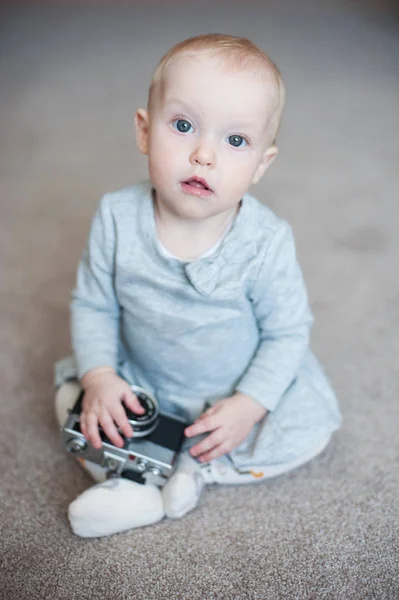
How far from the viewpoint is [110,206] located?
2.75ft

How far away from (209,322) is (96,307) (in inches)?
6.8

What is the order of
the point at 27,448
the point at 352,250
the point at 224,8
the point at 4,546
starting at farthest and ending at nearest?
the point at 224,8
the point at 352,250
the point at 27,448
the point at 4,546

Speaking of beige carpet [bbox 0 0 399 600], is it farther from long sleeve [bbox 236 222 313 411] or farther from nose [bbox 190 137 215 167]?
nose [bbox 190 137 215 167]

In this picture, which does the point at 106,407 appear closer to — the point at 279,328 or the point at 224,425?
the point at 224,425

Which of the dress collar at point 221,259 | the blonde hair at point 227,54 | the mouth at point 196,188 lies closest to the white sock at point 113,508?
the dress collar at point 221,259

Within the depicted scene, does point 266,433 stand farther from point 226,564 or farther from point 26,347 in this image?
point 26,347

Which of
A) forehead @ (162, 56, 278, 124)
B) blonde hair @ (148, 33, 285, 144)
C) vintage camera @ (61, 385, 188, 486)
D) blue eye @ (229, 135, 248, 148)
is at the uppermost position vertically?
blonde hair @ (148, 33, 285, 144)

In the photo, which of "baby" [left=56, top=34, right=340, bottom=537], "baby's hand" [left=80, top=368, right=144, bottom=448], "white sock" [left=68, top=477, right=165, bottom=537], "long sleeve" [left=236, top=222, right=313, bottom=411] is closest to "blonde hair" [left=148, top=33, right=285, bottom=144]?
"baby" [left=56, top=34, right=340, bottom=537]

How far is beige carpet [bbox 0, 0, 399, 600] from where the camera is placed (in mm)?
797

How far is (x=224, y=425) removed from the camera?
0.84 m

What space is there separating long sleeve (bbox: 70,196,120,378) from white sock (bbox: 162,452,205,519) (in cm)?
18

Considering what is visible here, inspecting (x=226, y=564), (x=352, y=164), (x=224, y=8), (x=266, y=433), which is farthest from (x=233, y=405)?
(x=224, y=8)

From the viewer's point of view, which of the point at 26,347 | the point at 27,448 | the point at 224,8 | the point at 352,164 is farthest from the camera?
the point at 224,8

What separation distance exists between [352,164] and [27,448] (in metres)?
1.13
